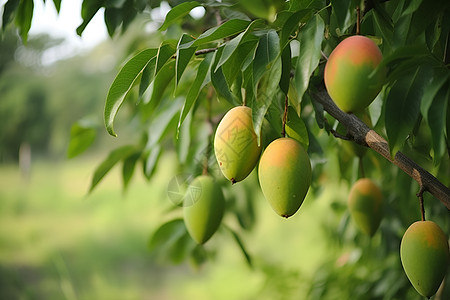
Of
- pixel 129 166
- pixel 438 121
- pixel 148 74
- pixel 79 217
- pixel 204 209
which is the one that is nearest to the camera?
pixel 438 121

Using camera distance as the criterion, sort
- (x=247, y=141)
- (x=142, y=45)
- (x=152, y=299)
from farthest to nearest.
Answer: (x=152, y=299) < (x=142, y=45) < (x=247, y=141)

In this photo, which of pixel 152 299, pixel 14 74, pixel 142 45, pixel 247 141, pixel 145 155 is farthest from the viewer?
pixel 152 299

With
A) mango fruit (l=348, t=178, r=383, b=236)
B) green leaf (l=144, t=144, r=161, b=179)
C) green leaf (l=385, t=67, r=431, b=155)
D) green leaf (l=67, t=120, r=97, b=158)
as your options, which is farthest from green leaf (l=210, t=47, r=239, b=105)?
green leaf (l=67, t=120, r=97, b=158)

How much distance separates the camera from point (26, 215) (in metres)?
2.21

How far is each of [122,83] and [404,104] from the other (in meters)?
0.23

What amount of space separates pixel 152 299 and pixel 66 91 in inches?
39.1

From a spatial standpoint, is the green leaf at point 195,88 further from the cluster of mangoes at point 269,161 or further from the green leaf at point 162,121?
the green leaf at point 162,121

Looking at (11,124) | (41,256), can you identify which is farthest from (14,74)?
(41,256)

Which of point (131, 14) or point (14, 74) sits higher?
point (131, 14)

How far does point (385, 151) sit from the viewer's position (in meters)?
0.44

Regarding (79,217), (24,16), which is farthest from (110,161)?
(79,217)

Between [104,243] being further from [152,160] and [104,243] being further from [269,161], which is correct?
[269,161]

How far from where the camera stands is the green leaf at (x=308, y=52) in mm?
387

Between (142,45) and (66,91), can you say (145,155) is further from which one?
(66,91)
